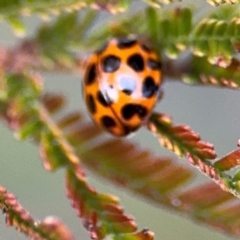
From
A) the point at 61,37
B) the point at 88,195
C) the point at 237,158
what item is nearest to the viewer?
the point at 237,158

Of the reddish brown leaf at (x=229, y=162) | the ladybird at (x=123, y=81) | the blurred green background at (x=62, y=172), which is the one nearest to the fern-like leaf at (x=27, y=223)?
the reddish brown leaf at (x=229, y=162)

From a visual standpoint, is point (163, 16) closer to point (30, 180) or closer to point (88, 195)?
point (88, 195)

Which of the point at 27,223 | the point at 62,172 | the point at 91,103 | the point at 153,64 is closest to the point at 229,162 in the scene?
the point at 27,223

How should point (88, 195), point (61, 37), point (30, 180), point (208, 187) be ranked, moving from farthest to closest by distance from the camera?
point (30, 180)
point (61, 37)
point (208, 187)
point (88, 195)

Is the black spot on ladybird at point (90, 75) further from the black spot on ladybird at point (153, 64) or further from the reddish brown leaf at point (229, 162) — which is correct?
the reddish brown leaf at point (229, 162)

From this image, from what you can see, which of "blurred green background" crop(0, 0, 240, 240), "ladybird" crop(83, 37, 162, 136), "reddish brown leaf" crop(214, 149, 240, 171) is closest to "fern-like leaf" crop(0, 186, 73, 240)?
"reddish brown leaf" crop(214, 149, 240, 171)

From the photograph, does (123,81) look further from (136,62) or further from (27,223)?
(27,223)

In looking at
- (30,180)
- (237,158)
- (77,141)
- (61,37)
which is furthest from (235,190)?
(30,180)

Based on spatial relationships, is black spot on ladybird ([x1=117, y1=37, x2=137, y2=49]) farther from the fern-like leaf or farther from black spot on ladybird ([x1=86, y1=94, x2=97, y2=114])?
the fern-like leaf
